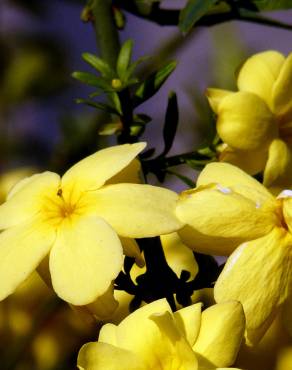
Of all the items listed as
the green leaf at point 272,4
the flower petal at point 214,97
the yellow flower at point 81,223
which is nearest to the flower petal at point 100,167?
the yellow flower at point 81,223

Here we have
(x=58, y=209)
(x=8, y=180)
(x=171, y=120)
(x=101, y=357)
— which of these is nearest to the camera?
(x=101, y=357)

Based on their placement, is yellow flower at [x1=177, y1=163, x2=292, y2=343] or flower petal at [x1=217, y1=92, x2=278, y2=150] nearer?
yellow flower at [x1=177, y1=163, x2=292, y2=343]

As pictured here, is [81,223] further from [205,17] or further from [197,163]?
[205,17]

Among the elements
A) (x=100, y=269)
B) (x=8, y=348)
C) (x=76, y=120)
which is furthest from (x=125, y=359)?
(x=76, y=120)

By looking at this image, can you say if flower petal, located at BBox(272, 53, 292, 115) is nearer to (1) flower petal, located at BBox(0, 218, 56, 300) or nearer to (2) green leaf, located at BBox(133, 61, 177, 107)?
(2) green leaf, located at BBox(133, 61, 177, 107)

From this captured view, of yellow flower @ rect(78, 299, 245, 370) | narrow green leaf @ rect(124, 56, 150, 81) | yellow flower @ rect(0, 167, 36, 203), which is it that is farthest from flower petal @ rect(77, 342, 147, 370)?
yellow flower @ rect(0, 167, 36, 203)

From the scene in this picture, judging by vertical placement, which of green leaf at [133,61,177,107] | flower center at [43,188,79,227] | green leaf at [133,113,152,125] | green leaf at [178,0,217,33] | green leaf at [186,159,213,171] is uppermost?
green leaf at [178,0,217,33]

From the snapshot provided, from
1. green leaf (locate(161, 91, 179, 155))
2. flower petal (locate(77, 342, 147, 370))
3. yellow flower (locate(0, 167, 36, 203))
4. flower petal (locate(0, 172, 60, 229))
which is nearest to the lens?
flower petal (locate(77, 342, 147, 370))

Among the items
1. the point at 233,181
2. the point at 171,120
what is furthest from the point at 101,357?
the point at 171,120
